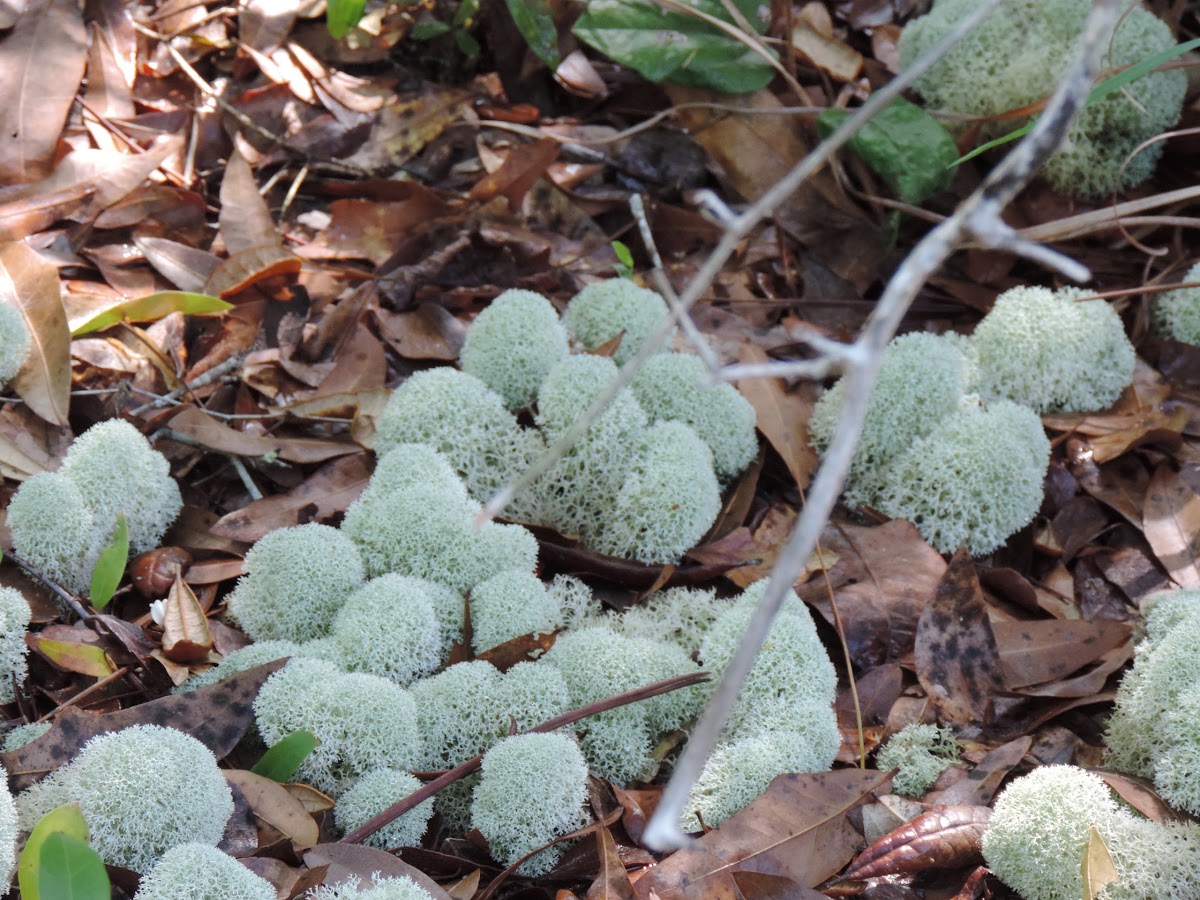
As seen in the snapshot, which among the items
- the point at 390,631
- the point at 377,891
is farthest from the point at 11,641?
the point at 377,891

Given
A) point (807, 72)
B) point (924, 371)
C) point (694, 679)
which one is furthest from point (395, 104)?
point (694, 679)

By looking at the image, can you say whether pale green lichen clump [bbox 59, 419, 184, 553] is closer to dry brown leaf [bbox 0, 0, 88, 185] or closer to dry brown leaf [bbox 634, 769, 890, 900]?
dry brown leaf [bbox 0, 0, 88, 185]

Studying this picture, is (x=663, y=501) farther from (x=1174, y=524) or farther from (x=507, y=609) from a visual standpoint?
(x=1174, y=524)

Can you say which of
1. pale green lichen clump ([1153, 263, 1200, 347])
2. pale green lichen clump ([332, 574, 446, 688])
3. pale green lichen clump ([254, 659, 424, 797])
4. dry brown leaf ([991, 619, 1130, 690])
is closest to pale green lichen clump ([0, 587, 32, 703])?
pale green lichen clump ([254, 659, 424, 797])

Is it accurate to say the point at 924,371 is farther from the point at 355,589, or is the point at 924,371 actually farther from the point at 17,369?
the point at 17,369

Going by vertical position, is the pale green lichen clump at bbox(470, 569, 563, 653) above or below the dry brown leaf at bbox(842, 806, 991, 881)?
above

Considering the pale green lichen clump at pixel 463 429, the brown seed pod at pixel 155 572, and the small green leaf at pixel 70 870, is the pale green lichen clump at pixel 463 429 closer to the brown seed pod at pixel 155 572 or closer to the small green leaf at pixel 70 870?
the brown seed pod at pixel 155 572
